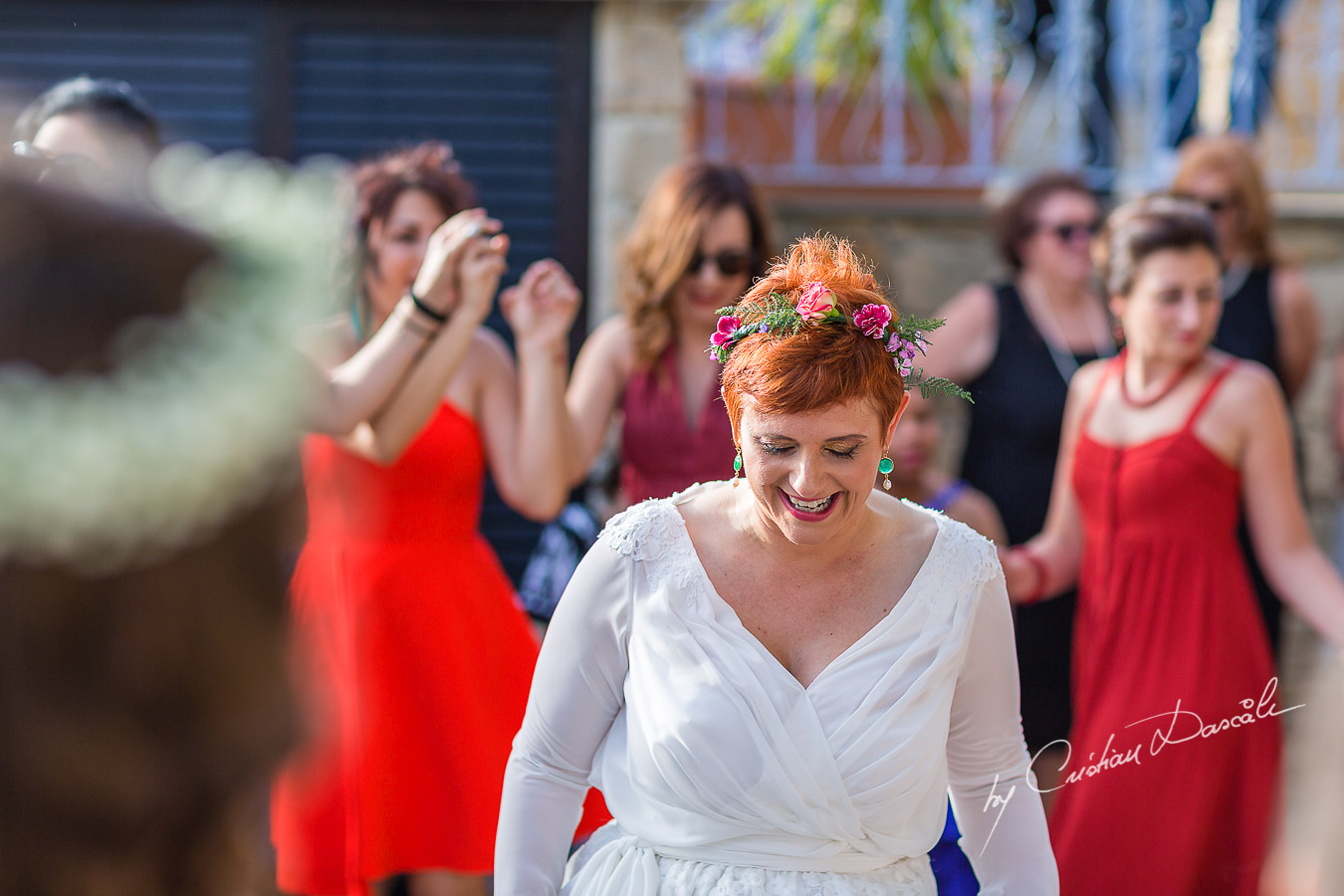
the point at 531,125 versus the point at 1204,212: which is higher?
the point at 531,125

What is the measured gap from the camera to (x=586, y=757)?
6.95 ft

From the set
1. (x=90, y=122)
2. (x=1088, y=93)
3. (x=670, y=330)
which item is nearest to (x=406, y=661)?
(x=670, y=330)

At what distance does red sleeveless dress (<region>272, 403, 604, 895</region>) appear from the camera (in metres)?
2.97

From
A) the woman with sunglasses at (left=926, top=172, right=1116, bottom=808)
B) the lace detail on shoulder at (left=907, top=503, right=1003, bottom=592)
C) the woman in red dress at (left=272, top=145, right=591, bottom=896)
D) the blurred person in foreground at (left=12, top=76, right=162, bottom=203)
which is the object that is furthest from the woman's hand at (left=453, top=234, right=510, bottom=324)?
the woman with sunglasses at (left=926, top=172, right=1116, bottom=808)

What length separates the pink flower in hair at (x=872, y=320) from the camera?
1.99 m

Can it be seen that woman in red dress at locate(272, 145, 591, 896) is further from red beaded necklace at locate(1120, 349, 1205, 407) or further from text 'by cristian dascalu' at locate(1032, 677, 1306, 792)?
red beaded necklace at locate(1120, 349, 1205, 407)

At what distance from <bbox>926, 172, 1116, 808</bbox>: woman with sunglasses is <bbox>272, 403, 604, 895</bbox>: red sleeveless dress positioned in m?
1.68

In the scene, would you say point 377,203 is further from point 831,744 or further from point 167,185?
point 167,185

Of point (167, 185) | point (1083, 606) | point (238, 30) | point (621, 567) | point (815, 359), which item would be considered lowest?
point (1083, 606)

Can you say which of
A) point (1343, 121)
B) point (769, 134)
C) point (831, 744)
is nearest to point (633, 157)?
point (769, 134)

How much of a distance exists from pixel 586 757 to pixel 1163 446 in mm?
1918

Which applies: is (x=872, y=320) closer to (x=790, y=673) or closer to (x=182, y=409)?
(x=790, y=673)

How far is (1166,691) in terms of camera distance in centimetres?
318

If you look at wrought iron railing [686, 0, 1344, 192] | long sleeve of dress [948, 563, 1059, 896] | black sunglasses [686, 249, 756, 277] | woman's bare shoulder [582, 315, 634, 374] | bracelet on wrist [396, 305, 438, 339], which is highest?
wrought iron railing [686, 0, 1344, 192]
